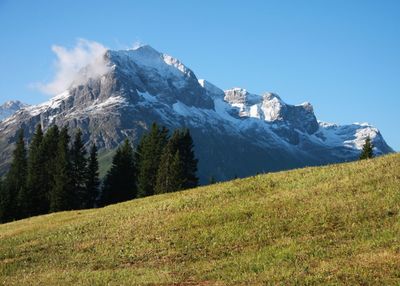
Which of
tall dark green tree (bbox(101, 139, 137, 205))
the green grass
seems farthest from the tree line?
the green grass

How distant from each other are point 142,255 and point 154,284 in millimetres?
6175

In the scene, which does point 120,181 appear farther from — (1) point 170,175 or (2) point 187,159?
(1) point 170,175

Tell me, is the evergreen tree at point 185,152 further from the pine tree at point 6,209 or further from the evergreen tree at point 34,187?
the pine tree at point 6,209

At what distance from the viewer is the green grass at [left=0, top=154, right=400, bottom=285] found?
64.5 ft

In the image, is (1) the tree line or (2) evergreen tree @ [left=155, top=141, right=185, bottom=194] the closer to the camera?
(2) evergreen tree @ [left=155, top=141, right=185, bottom=194]

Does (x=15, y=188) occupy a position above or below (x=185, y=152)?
below

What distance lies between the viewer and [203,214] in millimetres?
32000

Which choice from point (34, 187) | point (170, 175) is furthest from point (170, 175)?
point (34, 187)

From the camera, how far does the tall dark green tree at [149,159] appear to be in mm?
87562

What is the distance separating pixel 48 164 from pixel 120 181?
1330 cm

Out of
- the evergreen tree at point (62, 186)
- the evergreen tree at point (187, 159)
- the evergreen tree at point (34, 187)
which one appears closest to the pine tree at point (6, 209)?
the evergreen tree at point (34, 187)

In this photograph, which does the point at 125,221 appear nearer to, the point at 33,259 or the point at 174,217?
the point at 174,217

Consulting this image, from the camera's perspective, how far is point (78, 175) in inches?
3433

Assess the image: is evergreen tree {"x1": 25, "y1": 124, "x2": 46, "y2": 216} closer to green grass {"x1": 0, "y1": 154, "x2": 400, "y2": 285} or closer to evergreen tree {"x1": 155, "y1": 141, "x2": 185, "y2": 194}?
evergreen tree {"x1": 155, "y1": 141, "x2": 185, "y2": 194}
